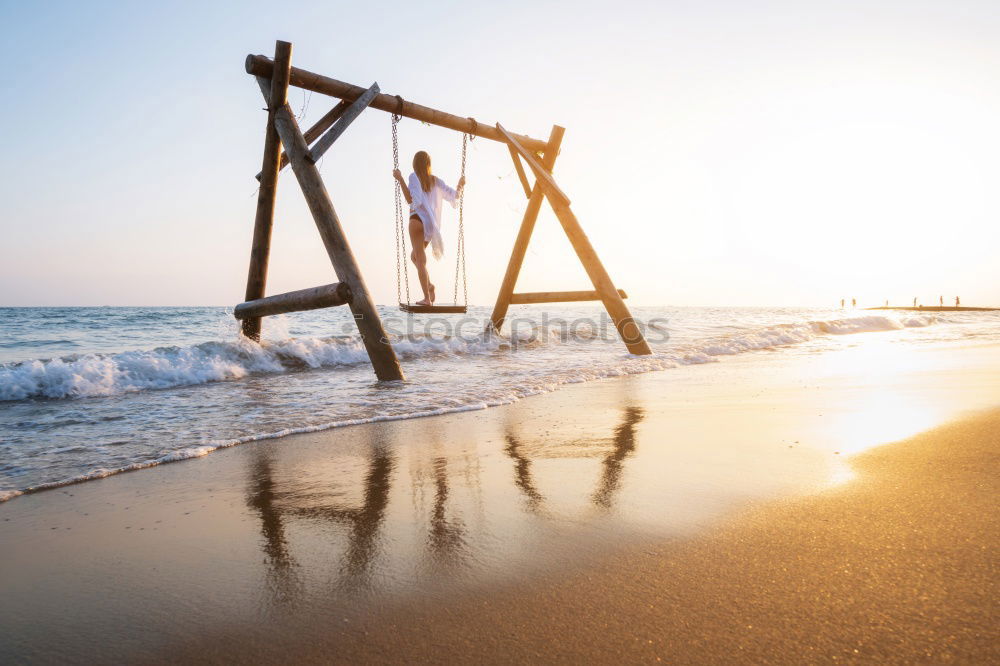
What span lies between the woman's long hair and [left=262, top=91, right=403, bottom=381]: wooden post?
1.76 m

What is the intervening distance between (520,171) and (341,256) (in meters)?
4.05

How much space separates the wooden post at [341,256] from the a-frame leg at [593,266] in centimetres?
333

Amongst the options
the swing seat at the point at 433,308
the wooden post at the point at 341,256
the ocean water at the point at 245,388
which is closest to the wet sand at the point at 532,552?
the ocean water at the point at 245,388

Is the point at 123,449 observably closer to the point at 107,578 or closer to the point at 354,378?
the point at 107,578

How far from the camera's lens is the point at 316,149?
19.1ft

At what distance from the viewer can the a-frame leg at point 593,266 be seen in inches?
320

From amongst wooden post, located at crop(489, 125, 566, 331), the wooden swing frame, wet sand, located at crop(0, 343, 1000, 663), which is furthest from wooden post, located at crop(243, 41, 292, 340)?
wet sand, located at crop(0, 343, 1000, 663)

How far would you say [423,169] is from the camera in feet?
23.9

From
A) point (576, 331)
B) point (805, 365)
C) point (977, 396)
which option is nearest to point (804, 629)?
point (977, 396)

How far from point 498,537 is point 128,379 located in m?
5.66

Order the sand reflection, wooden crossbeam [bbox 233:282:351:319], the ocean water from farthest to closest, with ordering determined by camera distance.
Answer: wooden crossbeam [bbox 233:282:351:319] < the ocean water < the sand reflection

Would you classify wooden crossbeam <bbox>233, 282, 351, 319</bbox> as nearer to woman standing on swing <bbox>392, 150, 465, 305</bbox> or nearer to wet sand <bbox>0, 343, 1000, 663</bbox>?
woman standing on swing <bbox>392, 150, 465, 305</bbox>

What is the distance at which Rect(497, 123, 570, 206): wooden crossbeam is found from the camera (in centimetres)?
820

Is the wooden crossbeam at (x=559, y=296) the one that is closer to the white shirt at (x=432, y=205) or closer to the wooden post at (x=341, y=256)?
the white shirt at (x=432, y=205)
